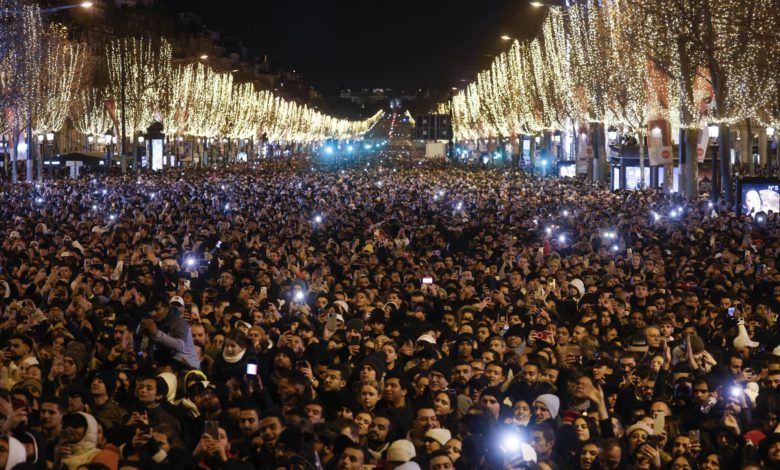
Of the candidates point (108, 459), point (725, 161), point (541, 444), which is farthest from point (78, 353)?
point (725, 161)

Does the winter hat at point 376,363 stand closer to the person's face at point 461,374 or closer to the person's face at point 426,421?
the person's face at point 461,374

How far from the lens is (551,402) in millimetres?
10477

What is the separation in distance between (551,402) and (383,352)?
2131mm

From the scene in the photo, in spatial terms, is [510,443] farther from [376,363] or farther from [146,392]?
[146,392]

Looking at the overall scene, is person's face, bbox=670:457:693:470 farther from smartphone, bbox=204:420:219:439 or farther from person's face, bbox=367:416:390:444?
smartphone, bbox=204:420:219:439

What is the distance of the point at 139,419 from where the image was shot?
377 inches

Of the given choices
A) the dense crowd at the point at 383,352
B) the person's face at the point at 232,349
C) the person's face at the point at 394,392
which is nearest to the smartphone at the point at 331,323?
the dense crowd at the point at 383,352

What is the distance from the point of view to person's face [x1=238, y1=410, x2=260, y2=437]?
367 inches

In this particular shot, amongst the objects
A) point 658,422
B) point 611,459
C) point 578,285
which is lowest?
point 578,285

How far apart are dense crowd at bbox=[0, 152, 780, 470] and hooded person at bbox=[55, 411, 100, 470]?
0.6 inches

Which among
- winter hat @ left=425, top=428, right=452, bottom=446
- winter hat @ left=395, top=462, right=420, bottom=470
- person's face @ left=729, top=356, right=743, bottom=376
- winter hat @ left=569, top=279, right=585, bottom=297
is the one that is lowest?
winter hat @ left=569, top=279, right=585, bottom=297

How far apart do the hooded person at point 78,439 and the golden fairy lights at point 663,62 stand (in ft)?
80.7

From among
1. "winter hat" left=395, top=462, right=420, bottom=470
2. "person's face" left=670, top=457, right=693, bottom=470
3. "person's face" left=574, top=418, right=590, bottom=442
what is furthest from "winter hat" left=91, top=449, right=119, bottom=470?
"person's face" left=670, top=457, right=693, bottom=470

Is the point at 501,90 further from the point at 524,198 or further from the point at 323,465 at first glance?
the point at 323,465
